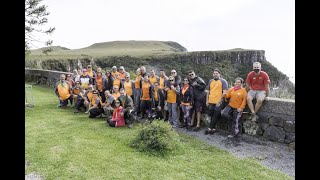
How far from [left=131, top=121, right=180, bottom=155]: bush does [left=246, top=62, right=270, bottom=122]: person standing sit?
2.17 m

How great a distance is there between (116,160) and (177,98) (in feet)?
12.1

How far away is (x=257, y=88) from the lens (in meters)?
7.80

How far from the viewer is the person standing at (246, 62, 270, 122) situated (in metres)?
7.66

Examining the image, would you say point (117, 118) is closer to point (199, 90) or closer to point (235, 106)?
point (199, 90)

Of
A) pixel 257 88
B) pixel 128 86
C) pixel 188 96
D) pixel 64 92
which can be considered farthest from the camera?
pixel 64 92

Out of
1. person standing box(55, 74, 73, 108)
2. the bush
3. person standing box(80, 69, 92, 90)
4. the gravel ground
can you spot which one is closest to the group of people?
the gravel ground

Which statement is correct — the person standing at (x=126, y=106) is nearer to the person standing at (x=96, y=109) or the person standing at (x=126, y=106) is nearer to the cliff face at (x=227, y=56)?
the person standing at (x=96, y=109)

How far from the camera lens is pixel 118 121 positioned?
948cm

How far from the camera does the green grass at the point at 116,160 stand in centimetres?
568

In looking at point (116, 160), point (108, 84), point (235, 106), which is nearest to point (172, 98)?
point (235, 106)

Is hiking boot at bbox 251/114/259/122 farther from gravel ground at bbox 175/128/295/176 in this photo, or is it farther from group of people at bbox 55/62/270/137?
gravel ground at bbox 175/128/295/176

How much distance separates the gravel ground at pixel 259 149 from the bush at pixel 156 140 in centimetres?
124

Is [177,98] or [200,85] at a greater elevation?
[200,85]

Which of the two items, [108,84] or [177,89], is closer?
[177,89]
